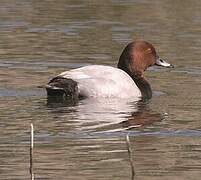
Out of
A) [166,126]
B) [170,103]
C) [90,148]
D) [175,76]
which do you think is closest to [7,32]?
[175,76]

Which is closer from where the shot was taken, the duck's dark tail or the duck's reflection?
the duck's reflection

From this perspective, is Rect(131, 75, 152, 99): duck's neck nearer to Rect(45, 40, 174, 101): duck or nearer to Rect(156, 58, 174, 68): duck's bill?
Rect(45, 40, 174, 101): duck

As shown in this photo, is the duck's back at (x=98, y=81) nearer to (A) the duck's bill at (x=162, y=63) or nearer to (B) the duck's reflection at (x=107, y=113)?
(B) the duck's reflection at (x=107, y=113)

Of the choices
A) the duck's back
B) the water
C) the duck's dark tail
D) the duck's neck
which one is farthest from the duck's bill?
the duck's dark tail

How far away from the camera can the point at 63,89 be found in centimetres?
1088

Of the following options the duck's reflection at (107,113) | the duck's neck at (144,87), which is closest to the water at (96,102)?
the duck's reflection at (107,113)

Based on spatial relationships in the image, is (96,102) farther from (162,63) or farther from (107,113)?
(162,63)

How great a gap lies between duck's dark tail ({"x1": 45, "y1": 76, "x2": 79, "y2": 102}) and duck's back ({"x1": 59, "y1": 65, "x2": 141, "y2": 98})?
7 centimetres

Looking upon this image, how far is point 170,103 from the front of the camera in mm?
10734

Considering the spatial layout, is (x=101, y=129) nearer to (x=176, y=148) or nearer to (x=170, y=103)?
(x=176, y=148)

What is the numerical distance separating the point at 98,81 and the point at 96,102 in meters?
0.28

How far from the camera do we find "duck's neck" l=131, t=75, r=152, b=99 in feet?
37.2

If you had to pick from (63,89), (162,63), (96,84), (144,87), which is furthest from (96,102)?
(162,63)

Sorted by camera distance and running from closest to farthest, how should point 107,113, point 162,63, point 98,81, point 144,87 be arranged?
point 107,113 → point 98,81 → point 144,87 → point 162,63
